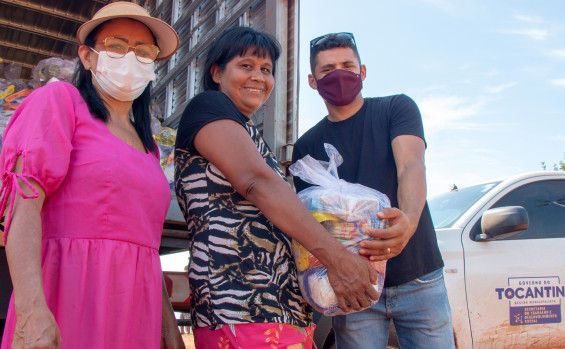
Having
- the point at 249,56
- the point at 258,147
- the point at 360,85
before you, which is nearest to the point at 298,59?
the point at 360,85

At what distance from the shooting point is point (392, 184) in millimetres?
1996

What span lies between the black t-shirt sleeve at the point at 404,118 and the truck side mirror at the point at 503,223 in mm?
1329

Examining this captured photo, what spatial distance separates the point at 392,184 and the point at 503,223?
1.38 meters

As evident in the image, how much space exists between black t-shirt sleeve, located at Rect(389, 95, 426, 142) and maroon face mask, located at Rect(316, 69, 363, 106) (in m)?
0.18

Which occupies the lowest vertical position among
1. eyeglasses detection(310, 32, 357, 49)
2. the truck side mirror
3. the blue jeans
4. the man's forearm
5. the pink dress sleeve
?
the blue jeans

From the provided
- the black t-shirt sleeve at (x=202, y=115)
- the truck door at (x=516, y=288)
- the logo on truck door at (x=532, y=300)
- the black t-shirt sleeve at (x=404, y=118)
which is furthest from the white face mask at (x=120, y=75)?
the logo on truck door at (x=532, y=300)

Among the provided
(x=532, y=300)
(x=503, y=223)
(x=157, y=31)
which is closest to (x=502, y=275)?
(x=532, y=300)

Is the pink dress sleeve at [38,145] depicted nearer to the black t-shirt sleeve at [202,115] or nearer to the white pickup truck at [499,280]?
the black t-shirt sleeve at [202,115]

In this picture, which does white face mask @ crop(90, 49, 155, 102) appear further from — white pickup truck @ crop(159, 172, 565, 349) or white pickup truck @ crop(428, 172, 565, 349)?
white pickup truck @ crop(428, 172, 565, 349)

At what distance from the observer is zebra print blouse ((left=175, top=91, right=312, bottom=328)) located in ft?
4.89

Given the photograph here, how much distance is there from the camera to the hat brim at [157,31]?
1.78 m

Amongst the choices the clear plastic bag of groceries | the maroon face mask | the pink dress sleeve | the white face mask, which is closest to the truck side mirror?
the maroon face mask

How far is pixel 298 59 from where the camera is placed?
291 centimetres

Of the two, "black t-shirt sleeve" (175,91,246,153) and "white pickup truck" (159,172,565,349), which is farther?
"white pickup truck" (159,172,565,349)
